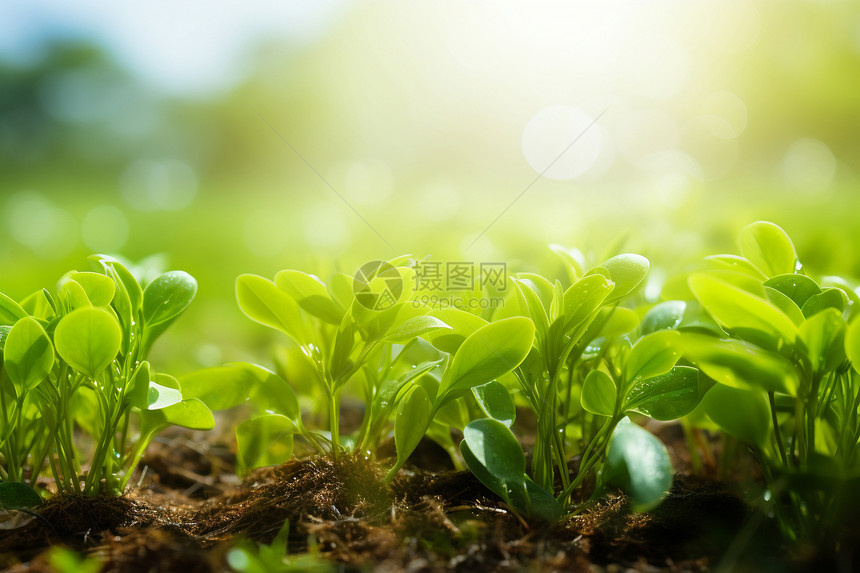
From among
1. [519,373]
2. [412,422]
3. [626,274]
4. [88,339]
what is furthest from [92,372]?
[626,274]

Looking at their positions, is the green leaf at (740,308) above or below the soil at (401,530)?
above

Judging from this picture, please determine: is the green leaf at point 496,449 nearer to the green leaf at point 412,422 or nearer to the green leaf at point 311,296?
the green leaf at point 412,422

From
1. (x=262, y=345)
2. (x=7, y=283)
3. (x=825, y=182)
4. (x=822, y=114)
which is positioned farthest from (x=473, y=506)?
(x=822, y=114)

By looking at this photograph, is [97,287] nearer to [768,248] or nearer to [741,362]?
[741,362]

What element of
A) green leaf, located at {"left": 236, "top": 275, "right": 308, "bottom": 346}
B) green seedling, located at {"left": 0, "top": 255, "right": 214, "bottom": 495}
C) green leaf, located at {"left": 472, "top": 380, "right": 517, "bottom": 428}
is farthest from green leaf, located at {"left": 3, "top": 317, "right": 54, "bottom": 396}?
green leaf, located at {"left": 472, "top": 380, "right": 517, "bottom": 428}

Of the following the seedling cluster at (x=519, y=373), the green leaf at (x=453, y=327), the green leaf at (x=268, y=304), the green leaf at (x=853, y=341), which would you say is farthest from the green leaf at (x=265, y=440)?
the green leaf at (x=853, y=341)

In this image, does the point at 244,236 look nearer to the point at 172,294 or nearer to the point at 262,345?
the point at 262,345

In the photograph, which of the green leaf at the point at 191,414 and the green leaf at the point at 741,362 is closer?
the green leaf at the point at 741,362
